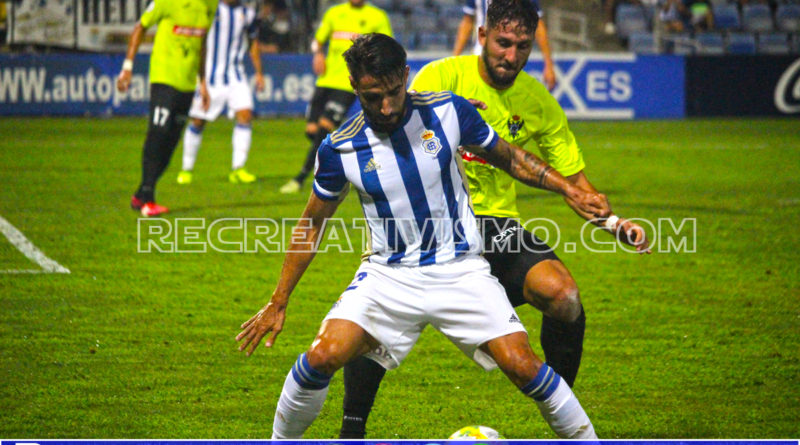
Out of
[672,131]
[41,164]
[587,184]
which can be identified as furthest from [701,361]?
[672,131]

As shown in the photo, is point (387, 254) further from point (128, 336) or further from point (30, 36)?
point (30, 36)

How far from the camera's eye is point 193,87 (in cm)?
938

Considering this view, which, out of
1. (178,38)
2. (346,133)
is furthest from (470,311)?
(178,38)

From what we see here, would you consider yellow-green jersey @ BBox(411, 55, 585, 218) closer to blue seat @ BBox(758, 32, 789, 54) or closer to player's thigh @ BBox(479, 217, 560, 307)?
player's thigh @ BBox(479, 217, 560, 307)

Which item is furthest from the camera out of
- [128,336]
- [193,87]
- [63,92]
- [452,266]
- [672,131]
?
[63,92]

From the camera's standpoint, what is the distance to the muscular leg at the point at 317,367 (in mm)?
3389

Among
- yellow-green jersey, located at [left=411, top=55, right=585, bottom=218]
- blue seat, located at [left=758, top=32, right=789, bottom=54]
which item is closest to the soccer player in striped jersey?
yellow-green jersey, located at [left=411, top=55, right=585, bottom=218]

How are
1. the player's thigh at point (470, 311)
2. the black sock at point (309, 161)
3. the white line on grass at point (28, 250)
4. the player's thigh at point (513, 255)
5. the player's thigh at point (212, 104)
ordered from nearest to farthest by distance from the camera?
the player's thigh at point (470, 311)
the player's thigh at point (513, 255)
the white line on grass at point (28, 250)
the black sock at point (309, 161)
the player's thigh at point (212, 104)

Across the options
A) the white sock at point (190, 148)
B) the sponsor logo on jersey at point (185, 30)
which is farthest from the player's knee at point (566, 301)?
the white sock at point (190, 148)

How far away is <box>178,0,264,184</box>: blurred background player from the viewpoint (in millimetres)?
11602

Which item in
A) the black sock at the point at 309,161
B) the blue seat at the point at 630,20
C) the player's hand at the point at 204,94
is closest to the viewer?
the player's hand at the point at 204,94

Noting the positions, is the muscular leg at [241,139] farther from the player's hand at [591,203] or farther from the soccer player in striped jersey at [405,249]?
the player's hand at [591,203]

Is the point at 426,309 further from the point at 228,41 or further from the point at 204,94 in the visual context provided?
the point at 228,41

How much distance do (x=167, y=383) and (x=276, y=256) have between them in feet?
10.1
